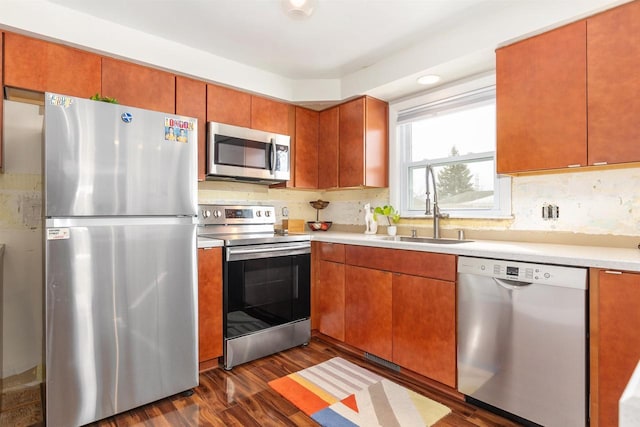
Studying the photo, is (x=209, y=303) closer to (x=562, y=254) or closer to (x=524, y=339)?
(x=524, y=339)

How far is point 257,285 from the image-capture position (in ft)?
8.47

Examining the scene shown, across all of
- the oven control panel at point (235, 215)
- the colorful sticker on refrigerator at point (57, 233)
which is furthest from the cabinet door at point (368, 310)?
the colorful sticker on refrigerator at point (57, 233)

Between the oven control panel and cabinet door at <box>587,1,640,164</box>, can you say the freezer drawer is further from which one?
cabinet door at <box>587,1,640,164</box>

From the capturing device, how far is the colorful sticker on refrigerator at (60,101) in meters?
1.68

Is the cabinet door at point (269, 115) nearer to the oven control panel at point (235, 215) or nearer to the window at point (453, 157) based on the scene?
the oven control panel at point (235, 215)

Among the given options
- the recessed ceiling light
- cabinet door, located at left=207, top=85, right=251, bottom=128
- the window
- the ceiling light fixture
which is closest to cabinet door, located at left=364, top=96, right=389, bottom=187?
the window

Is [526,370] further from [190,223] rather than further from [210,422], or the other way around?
[190,223]

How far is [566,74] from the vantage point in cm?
190

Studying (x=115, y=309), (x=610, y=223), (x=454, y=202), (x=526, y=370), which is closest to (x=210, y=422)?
(x=115, y=309)

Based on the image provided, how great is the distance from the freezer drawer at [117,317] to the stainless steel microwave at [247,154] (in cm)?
81

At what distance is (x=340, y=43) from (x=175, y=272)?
6.52 ft

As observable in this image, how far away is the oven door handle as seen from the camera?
246cm

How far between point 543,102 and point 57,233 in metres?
2.71

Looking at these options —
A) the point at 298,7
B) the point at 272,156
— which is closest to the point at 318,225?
the point at 272,156
